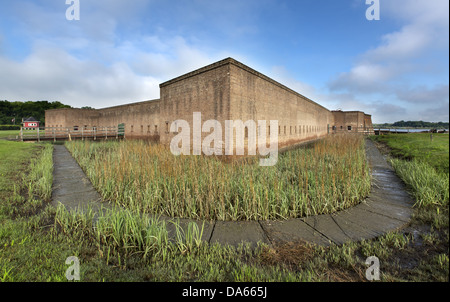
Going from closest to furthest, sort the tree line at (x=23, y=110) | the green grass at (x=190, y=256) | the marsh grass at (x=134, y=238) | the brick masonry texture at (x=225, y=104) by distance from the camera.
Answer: the green grass at (x=190, y=256) < the marsh grass at (x=134, y=238) < the brick masonry texture at (x=225, y=104) < the tree line at (x=23, y=110)

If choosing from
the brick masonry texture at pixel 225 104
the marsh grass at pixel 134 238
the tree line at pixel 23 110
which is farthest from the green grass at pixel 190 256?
the tree line at pixel 23 110

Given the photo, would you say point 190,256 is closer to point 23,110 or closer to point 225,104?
point 225,104

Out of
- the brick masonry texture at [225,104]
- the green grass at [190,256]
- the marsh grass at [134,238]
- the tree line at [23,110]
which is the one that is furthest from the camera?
the tree line at [23,110]

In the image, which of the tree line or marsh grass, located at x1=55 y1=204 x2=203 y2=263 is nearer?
marsh grass, located at x1=55 y1=204 x2=203 y2=263

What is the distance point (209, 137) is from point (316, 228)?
6.98 metres

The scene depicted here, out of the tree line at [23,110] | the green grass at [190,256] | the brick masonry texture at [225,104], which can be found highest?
the tree line at [23,110]

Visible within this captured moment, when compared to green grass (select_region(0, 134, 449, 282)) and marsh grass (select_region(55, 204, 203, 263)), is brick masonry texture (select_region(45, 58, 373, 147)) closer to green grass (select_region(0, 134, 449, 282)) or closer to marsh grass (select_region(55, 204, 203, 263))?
marsh grass (select_region(55, 204, 203, 263))

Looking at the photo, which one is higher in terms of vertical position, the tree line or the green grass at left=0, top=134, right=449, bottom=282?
the tree line

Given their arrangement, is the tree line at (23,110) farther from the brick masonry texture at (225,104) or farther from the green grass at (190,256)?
the green grass at (190,256)

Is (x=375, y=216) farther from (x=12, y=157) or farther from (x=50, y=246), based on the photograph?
(x=12, y=157)

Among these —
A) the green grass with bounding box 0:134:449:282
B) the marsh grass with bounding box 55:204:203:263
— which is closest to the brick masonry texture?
the marsh grass with bounding box 55:204:203:263

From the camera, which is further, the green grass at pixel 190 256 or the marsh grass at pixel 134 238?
the marsh grass at pixel 134 238

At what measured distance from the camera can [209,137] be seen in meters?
9.54
